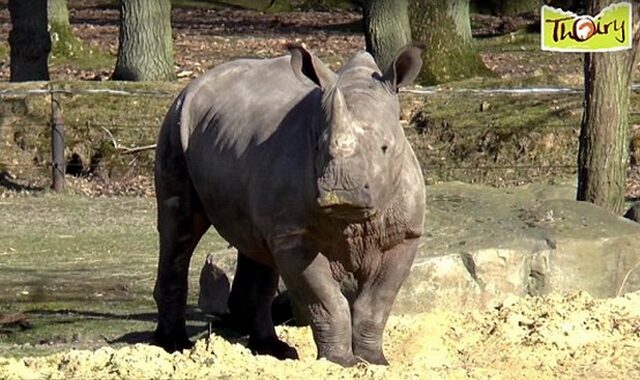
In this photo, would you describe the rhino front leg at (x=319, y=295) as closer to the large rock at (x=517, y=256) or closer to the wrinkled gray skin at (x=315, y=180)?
the wrinkled gray skin at (x=315, y=180)

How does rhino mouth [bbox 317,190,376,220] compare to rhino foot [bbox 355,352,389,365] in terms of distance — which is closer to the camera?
rhino mouth [bbox 317,190,376,220]

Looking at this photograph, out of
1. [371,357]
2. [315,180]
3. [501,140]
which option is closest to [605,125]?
[371,357]

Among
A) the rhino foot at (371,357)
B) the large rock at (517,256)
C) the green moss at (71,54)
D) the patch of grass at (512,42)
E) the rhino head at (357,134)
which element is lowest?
the green moss at (71,54)

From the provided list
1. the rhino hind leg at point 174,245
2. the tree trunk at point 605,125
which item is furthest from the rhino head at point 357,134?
the tree trunk at point 605,125

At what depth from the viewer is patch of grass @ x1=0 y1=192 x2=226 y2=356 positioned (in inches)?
430

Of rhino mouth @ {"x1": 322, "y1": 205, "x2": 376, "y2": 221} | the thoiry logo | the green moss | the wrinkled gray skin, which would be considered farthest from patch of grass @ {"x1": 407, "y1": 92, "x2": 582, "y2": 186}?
rhino mouth @ {"x1": 322, "y1": 205, "x2": 376, "y2": 221}

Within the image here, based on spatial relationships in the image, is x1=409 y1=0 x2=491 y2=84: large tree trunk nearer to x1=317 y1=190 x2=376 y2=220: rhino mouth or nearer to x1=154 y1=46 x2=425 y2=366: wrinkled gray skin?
x1=154 y1=46 x2=425 y2=366: wrinkled gray skin

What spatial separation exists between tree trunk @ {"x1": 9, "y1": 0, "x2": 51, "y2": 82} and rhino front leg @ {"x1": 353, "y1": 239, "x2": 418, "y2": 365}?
565 inches

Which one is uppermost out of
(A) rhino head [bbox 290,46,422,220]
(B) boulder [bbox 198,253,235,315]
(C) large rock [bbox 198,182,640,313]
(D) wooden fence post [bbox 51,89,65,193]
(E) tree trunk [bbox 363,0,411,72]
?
(A) rhino head [bbox 290,46,422,220]

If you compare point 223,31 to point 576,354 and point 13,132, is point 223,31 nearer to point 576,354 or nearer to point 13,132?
point 13,132

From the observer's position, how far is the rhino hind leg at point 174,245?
9.93 metres

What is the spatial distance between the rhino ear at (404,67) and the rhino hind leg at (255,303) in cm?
203

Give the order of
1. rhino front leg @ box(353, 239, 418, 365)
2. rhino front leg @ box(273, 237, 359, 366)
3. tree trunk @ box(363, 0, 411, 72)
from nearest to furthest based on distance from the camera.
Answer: rhino front leg @ box(273, 237, 359, 366), rhino front leg @ box(353, 239, 418, 365), tree trunk @ box(363, 0, 411, 72)

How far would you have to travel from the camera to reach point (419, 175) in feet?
27.4
